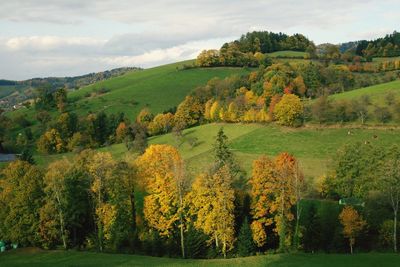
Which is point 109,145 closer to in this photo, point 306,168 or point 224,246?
point 306,168

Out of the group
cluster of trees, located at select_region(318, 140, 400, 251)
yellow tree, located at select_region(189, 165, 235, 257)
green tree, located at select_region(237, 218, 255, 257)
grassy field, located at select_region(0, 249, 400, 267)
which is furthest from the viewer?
cluster of trees, located at select_region(318, 140, 400, 251)

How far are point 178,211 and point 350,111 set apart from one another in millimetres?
60341

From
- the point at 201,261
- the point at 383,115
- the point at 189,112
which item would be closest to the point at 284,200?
the point at 201,261

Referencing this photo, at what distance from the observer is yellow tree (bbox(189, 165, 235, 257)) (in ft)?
166

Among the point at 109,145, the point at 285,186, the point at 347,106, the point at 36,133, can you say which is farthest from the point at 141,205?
the point at 36,133

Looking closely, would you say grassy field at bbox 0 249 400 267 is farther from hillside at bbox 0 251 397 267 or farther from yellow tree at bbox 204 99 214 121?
yellow tree at bbox 204 99 214 121

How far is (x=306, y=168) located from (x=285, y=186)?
2748 centimetres

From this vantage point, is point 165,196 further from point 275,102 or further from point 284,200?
point 275,102

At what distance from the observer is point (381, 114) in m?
95.9

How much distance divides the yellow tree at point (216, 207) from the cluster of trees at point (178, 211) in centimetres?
12

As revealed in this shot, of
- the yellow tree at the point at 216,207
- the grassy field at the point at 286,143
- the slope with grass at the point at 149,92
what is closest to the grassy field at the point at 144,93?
the slope with grass at the point at 149,92

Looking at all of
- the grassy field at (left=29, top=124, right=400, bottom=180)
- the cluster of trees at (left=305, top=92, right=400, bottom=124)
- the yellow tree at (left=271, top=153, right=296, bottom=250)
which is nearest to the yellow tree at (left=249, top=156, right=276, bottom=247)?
the yellow tree at (left=271, top=153, right=296, bottom=250)

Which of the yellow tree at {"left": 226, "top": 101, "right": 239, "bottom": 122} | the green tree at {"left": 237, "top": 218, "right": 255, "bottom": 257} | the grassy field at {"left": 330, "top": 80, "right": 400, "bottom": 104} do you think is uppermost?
the grassy field at {"left": 330, "top": 80, "right": 400, "bottom": 104}

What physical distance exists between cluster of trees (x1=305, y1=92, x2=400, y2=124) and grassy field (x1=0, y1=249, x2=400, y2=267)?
58.4 m
